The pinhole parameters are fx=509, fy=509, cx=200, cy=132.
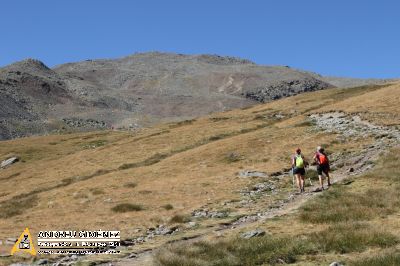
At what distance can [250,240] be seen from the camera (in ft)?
59.0

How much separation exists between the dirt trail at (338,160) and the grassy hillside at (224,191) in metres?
0.24

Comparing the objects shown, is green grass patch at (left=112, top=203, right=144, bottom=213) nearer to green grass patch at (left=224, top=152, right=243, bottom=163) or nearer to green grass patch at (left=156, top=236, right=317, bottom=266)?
green grass patch at (left=156, top=236, right=317, bottom=266)

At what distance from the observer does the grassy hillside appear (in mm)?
17406

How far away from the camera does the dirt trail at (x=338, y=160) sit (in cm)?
2209

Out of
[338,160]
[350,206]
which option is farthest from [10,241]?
[338,160]

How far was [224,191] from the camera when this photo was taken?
34219 millimetres

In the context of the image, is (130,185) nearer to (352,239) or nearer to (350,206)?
(350,206)

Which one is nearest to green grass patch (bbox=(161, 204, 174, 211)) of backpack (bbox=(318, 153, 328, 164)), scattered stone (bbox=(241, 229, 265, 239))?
backpack (bbox=(318, 153, 328, 164))

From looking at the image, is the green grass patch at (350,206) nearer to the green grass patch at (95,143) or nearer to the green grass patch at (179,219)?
the green grass patch at (179,219)

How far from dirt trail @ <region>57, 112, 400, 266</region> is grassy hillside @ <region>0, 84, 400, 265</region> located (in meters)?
0.24

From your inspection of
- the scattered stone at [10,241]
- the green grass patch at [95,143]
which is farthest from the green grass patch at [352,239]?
the green grass patch at [95,143]

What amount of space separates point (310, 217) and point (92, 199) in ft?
67.6

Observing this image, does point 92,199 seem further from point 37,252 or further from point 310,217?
point 310,217

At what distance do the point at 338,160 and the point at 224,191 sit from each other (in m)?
12.2
